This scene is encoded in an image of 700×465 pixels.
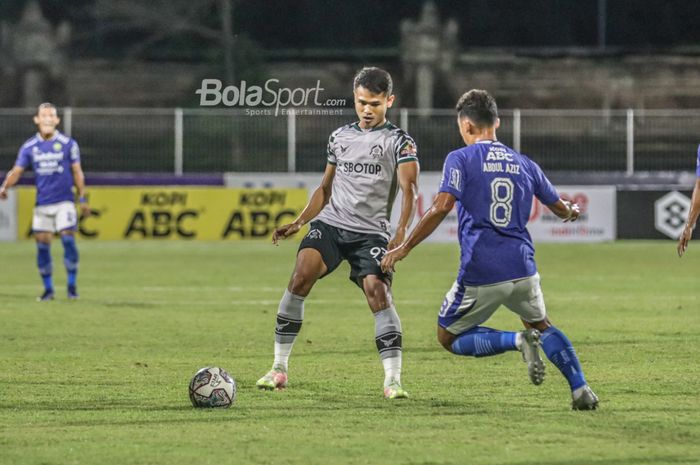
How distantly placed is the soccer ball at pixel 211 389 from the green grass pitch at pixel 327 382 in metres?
0.11

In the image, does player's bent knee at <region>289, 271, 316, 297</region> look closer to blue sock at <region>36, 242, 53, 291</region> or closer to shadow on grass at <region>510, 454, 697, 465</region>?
shadow on grass at <region>510, 454, 697, 465</region>

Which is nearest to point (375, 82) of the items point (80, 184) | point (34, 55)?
point (80, 184)

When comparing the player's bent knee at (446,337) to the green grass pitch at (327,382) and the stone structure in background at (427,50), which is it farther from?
the stone structure in background at (427,50)

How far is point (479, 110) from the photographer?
25.3 ft

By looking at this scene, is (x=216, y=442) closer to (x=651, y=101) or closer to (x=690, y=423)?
(x=690, y=423)

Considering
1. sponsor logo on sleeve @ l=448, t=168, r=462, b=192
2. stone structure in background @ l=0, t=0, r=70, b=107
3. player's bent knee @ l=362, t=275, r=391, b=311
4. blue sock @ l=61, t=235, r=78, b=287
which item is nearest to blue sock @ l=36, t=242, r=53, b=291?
blue sock @ l=61, t=235, r=78, b=287

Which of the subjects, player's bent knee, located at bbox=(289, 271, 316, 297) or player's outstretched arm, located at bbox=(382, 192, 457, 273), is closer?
player's outstretched arm, located at bbox=(382, 192, 457, 273)

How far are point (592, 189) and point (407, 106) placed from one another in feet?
49.1

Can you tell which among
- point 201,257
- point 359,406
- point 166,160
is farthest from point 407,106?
point 359,406

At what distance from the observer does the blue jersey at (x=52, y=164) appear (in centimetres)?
1622

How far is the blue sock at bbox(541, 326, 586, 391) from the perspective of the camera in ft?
24.9

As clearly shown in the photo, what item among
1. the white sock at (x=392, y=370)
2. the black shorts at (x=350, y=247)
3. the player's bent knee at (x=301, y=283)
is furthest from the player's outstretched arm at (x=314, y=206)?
the white sock at (x=392, y=370)

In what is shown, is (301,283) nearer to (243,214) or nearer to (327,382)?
(327,382)

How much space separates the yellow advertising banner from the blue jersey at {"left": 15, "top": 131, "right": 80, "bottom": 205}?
10273 mm
